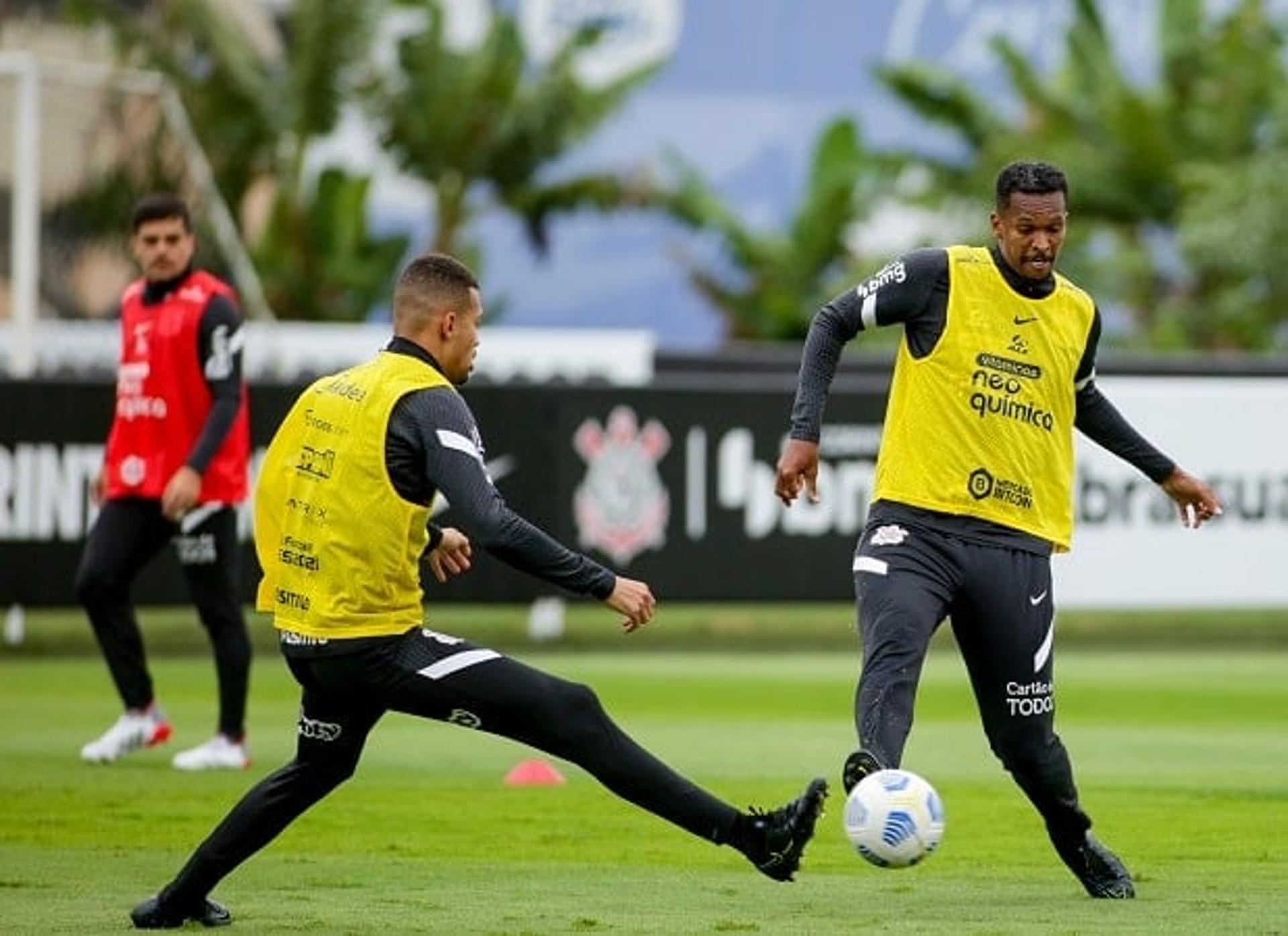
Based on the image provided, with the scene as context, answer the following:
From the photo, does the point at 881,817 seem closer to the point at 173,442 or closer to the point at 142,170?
the point at 173,442

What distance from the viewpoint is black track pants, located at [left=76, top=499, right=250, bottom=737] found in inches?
542

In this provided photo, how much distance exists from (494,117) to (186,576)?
86.8 feet

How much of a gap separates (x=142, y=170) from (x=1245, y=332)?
1784 centimetres

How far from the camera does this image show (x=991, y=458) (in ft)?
31.7

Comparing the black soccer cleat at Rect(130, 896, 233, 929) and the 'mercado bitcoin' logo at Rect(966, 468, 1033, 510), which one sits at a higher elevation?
the 'mercado bitcoin' logo at Rect(966, 468, 1033, 510)

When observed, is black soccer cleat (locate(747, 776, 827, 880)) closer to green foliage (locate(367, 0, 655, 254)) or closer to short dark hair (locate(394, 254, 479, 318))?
short dark hair (locate(394, 254, 479, 318))

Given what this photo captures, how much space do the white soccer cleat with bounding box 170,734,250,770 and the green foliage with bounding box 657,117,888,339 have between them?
27.9m

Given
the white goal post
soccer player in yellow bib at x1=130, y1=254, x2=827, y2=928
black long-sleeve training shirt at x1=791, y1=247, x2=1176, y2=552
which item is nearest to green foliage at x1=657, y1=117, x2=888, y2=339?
the white goal post

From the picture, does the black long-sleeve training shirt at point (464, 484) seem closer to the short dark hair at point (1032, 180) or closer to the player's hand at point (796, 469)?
the player's hand at point (796, 469)

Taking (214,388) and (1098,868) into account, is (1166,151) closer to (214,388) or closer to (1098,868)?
(214,388)

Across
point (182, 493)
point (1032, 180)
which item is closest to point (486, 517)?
point (1032, 180)

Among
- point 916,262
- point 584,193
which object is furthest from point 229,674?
point 584,193

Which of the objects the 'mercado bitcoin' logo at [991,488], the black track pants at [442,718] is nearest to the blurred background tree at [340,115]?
the 'mercado bitcoin' logo at [991,488]

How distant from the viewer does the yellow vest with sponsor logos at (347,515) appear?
8516 mm
